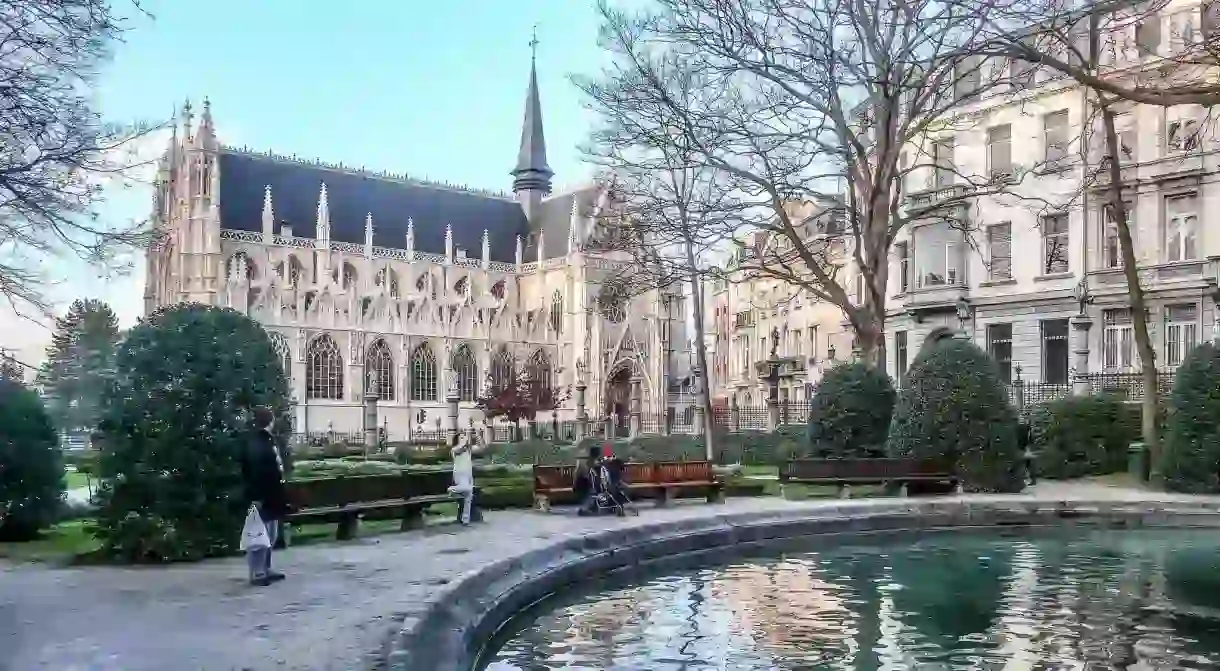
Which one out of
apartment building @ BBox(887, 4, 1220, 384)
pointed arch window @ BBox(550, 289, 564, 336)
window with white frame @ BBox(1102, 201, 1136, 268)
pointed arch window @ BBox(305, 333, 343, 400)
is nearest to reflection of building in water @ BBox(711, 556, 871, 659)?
apartment building @ BBox(887, 4, 1220, 384)

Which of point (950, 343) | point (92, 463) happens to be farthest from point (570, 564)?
point (950, 343)

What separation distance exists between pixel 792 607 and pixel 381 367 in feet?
187

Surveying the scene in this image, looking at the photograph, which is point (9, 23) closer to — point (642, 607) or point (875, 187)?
point (642, 607)

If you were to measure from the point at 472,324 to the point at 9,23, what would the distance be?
57.2m

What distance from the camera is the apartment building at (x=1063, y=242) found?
30172 mm

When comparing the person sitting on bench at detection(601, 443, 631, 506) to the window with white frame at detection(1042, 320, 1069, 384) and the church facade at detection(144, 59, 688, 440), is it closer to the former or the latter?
the window with white frame at detection(1042, 320, 1069, 384)

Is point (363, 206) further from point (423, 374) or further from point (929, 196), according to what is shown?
point (929, 196)

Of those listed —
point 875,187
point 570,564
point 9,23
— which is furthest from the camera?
point 875,187

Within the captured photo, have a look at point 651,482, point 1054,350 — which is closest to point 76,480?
point 651,482

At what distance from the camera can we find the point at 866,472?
60.3 ft

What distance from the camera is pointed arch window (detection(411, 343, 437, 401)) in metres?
65.3

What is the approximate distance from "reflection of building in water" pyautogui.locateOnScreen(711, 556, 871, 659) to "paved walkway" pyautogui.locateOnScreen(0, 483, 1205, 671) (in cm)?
246

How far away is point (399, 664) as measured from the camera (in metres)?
6.07

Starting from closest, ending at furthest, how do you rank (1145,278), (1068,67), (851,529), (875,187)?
(1068,67) < (851,529) < (875,187) < (1145,278)
